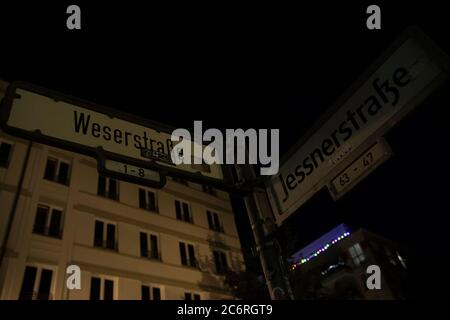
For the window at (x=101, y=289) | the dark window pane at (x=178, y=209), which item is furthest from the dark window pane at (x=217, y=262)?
the window at (x=101, y=289)

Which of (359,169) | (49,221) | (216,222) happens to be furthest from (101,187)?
(359,169)

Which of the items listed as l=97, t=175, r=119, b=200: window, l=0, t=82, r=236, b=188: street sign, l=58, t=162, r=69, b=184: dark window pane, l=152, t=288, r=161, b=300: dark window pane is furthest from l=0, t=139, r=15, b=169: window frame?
l=0, t=82, r=236, b=188: street sign

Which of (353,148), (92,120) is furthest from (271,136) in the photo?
(92,120)

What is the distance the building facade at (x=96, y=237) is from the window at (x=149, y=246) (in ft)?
0.16

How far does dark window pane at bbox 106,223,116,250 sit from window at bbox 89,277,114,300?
1627 mm

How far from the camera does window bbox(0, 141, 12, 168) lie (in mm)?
15031

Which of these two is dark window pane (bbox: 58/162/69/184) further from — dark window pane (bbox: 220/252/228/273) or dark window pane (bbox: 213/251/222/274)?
dark window pane (bbox: 220/252/228/273)

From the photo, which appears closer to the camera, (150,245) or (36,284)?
(36,284)

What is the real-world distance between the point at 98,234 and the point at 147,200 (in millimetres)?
3629

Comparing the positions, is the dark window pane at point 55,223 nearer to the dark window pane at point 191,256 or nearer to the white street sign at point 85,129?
the dark window pane at point 191,256

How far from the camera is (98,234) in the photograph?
15.9 meters

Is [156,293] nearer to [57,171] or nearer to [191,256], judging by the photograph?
[191,256]

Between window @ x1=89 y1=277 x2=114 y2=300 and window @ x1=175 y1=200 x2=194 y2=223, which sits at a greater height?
window @ x1=175 y1=200 x2=194 y2=223
